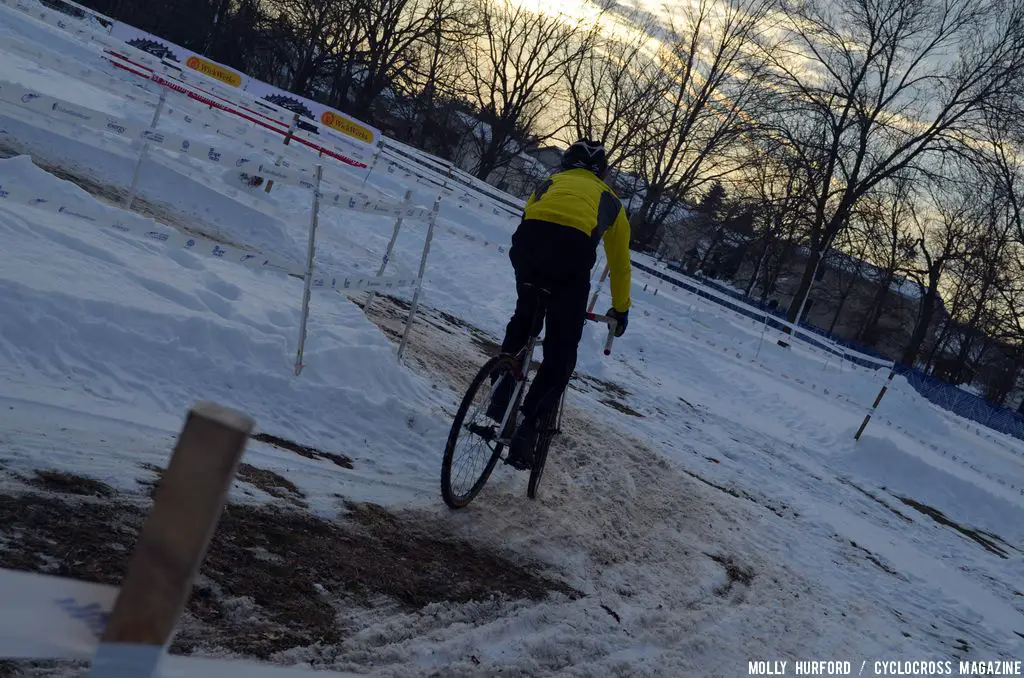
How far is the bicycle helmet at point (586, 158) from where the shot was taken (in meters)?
5.27

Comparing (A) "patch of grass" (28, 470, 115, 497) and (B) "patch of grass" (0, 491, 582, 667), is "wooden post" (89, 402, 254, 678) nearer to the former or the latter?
(B) "patch of grass" (0, 491, 582, 667)

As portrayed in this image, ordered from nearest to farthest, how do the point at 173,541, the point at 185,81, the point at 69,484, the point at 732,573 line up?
1. the point at 173,541
2. the point at 69,484
3. the point at 732,573
4. the point at 185,81

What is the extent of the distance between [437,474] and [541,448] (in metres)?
0.76

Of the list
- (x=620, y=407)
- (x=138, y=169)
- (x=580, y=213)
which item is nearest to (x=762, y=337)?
(x=620, y=407)

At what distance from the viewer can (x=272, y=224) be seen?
1284cm

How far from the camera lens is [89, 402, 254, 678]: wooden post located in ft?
3.81

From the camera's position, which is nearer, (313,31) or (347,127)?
(347,127)

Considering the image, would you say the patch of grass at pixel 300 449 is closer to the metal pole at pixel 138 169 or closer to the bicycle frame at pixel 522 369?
the bicycle frame at pixel 522 369

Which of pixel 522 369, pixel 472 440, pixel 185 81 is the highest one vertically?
pixel 185 81

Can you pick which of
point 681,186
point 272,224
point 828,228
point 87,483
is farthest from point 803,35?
point 87,483

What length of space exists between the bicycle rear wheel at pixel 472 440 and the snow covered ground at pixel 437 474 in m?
0.16

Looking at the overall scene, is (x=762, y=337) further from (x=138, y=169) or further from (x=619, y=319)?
(x=619, y=319)

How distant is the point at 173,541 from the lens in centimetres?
119

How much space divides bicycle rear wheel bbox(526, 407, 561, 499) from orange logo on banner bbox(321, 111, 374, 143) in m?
15.2
